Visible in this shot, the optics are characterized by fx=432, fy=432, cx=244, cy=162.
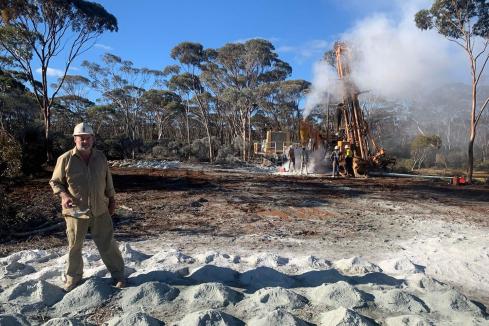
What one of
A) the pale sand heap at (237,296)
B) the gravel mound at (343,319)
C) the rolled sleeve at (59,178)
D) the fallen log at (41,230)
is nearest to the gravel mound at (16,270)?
the pale sand heap at (237,296)

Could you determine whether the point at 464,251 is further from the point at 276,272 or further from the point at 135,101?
the point at 135,101

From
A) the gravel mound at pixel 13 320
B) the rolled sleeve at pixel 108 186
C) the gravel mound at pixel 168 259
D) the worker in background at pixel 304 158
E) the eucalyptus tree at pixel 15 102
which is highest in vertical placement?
the eucalyptus tree at pixel 15 102

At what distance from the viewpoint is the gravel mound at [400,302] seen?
353cm

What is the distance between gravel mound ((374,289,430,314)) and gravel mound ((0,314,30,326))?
2813mm

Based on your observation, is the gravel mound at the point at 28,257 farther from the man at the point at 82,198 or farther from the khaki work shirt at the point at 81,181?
the khaki work shirt at the point at 81,181

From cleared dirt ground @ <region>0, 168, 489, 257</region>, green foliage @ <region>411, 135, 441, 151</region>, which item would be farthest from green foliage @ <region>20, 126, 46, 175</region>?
green foliage @ <region>411, 135, 441, 151</region>

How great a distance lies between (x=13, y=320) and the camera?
126 inches

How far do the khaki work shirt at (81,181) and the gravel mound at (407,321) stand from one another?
2.58 meters

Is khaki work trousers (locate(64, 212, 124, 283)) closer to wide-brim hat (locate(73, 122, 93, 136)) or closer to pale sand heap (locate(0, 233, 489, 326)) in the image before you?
pale sand heap (locate(0, 233, 489, 326))

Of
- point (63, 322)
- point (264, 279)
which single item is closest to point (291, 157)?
point (264, 279)

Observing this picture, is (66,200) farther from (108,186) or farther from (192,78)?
(192,78)

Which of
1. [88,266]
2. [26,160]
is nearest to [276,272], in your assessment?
[88,266]

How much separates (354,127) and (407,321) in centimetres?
1558

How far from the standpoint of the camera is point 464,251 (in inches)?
219
